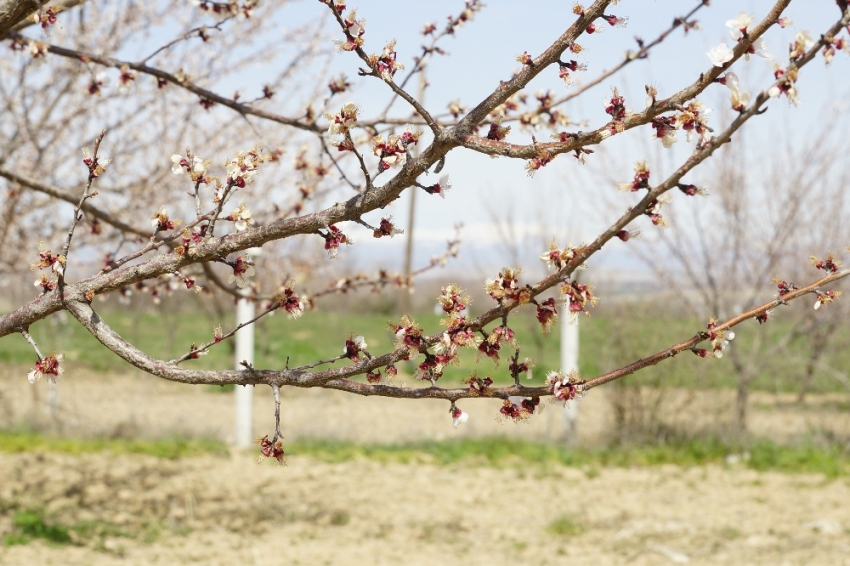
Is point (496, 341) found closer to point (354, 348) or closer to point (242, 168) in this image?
point (354, 348)

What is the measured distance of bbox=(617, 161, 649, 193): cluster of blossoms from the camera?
179 centimetres

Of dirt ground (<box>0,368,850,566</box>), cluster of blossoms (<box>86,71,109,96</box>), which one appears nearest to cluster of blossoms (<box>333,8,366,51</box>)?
cluster of blossoms (<box>86,71,109,96</box>)

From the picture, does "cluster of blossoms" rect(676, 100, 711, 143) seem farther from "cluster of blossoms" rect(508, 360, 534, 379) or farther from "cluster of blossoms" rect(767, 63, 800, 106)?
"cluster of blossoms" rect(508, 360, 534, 379)

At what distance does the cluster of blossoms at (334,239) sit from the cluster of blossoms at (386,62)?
36cm

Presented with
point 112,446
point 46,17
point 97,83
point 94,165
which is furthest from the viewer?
Answer: point 112,446

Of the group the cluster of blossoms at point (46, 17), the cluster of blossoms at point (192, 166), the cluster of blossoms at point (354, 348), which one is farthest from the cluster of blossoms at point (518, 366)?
the cluster of blossoms at point (46, 17)

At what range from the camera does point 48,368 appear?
6.81ft

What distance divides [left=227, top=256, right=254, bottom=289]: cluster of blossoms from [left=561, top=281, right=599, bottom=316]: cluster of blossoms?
765 millimetres

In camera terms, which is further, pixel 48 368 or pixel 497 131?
pixel 48 368

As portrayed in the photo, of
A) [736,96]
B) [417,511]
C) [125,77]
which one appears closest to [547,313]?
[736,96]

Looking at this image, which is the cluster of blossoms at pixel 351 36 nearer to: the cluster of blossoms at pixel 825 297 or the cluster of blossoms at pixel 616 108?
the cluster of blossoms at pixel 616 108

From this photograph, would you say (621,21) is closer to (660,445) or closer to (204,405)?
(660,445)

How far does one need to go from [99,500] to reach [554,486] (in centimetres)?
300

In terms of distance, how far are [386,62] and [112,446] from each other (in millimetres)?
5774
